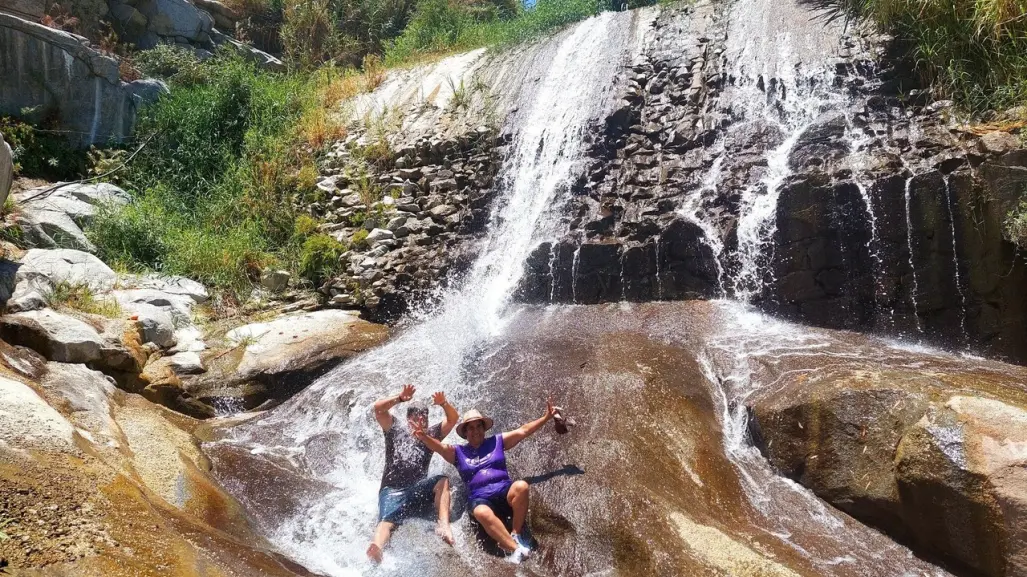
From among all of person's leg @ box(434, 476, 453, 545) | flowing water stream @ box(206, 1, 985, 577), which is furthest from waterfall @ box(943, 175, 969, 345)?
person's leg @ box(434, 476, 453, 545)

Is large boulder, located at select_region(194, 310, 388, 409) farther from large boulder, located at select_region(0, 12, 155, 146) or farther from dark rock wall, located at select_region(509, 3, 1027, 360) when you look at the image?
large boulder, located at select_region(0, 12, 155, 146)

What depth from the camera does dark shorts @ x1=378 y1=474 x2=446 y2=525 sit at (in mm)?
4578

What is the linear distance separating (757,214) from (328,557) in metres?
5.63

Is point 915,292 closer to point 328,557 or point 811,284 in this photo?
point 811,284

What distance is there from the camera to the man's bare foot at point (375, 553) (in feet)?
13.8

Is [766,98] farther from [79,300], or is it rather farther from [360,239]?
[79,300]

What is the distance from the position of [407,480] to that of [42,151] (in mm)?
Answer: 10035

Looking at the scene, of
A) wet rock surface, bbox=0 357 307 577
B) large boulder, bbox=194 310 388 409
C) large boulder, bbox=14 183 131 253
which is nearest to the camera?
wet rock surface, bbox=0 357 307 577

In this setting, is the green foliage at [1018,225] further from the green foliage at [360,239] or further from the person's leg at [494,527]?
the green foliage at [360,239]

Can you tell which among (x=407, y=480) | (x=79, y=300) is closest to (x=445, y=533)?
(x=407, y=480)

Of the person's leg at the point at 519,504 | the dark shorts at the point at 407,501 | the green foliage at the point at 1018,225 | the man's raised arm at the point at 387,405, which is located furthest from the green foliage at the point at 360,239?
the green foliage at the point at 1018,225

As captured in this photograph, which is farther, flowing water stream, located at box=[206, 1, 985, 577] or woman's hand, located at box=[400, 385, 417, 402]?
woman's hand, located at box=[400, 385, 417, 402]

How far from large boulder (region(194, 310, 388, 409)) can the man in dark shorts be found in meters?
2.32

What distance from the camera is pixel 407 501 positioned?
4676 millimetres
